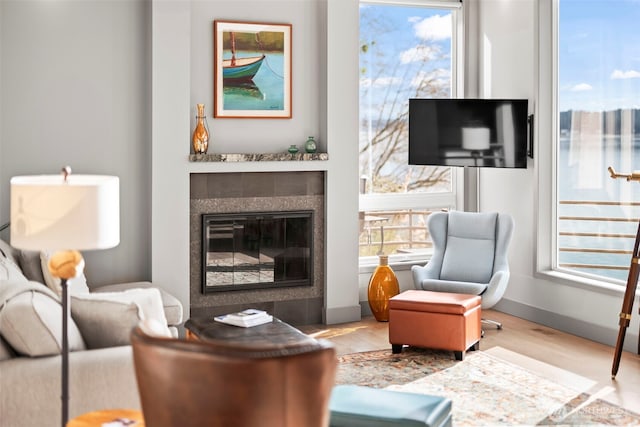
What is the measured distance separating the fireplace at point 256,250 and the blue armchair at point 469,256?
0.97 metres

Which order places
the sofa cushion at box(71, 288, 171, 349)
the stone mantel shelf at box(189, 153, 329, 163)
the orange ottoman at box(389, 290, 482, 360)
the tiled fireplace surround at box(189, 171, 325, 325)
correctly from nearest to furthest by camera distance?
1. the sofa cushion at box(71, 288, 171, 349)
2. the orange ottoman at box(389, 290, 482, 360)
3. the stone mantel shelf at box(189, 153, 329, 163)
4. the tiled fireplace surround at box(189, 171, 325, 325)

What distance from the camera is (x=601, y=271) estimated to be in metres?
5.86

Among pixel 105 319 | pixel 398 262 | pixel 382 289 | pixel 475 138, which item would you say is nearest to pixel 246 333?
pixel 105 319

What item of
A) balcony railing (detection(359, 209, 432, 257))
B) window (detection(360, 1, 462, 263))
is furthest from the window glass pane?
balcony railing (detection(359, 209, 432, 257))

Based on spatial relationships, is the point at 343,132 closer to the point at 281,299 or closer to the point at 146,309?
the point at 281,299

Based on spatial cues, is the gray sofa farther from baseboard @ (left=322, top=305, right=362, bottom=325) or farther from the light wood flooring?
baseboard @ (left=322, top=305, right=362, bottom=325)

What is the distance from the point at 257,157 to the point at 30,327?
134 inches

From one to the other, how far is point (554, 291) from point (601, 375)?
4.50 feet

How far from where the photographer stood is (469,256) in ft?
20.5

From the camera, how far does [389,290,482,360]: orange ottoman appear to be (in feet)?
17.0

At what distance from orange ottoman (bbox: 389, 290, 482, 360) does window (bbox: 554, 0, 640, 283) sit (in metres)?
1.20

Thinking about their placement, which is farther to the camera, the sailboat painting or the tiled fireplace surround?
the sailboat painting

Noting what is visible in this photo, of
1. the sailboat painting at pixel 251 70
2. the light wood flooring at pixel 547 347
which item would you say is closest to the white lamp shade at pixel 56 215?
the light wood flooring at pixel 547 347

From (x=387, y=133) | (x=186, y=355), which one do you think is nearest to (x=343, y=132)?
(x=387, y=133)
